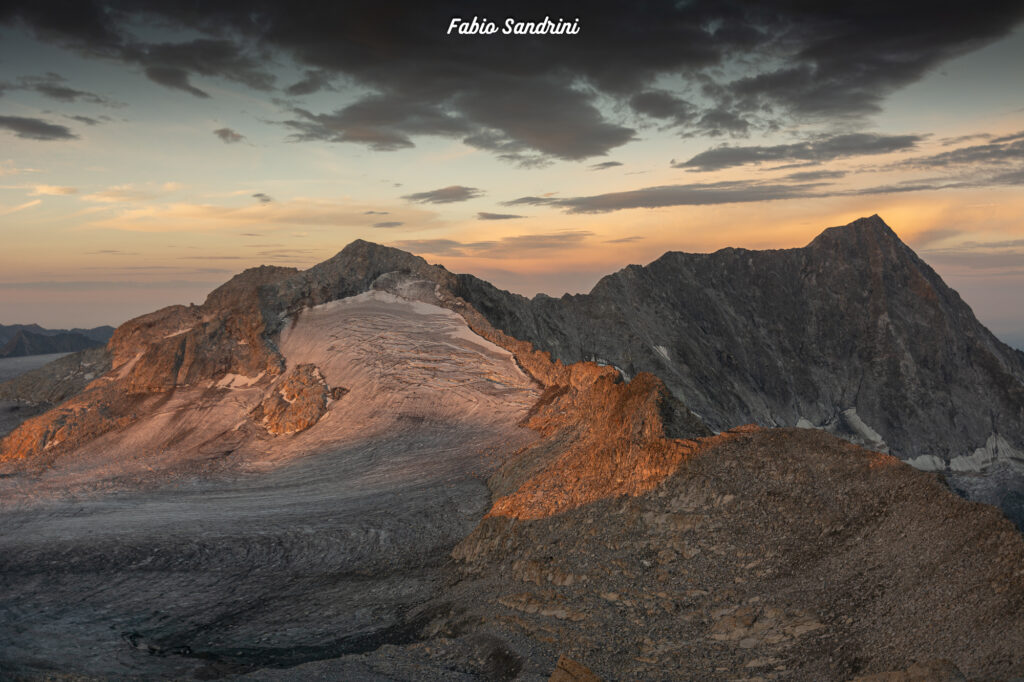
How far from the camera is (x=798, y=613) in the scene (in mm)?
18859

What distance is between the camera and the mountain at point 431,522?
18.7 meters

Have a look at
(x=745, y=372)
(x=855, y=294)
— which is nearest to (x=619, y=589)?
(x=745, y=372)

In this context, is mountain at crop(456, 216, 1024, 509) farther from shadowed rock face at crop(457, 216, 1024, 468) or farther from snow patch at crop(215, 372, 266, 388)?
snow patch at crop(215, 372, 266, 388)

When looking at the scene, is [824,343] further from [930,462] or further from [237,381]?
[237,381]

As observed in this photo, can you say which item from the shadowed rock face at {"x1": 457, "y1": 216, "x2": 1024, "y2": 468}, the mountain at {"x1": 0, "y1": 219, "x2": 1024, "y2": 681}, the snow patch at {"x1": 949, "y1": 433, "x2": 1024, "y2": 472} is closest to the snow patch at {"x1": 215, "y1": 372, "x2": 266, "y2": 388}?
the mountain at {"x1": 0, "y1": 219, "x2": 1024, "y2": 681}

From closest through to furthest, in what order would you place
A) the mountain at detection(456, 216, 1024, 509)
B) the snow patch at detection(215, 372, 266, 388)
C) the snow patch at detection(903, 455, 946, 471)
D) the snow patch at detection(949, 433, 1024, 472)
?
the snow patch at detection(215, 372, 266, 388)
the mountain at detection(456, 216, 1024, 509)
the snow patch at detection(903, 455, 946, 471)
the snow patch at detection(949, 433, 1024, 472)

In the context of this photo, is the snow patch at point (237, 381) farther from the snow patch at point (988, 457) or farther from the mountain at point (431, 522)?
the snow patch at point (988, 457)

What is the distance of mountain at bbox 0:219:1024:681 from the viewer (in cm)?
1873

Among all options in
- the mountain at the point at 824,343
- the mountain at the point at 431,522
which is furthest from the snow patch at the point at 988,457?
the mountain at the point at 431,522

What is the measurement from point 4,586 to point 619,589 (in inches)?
966

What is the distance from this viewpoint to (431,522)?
34281 millimetres

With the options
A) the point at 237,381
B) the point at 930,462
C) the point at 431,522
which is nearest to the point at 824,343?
the point at 930,462

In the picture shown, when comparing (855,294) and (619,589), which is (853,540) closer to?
(619,589)

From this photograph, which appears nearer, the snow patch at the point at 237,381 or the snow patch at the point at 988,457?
the snow patch at the point at 237,381
